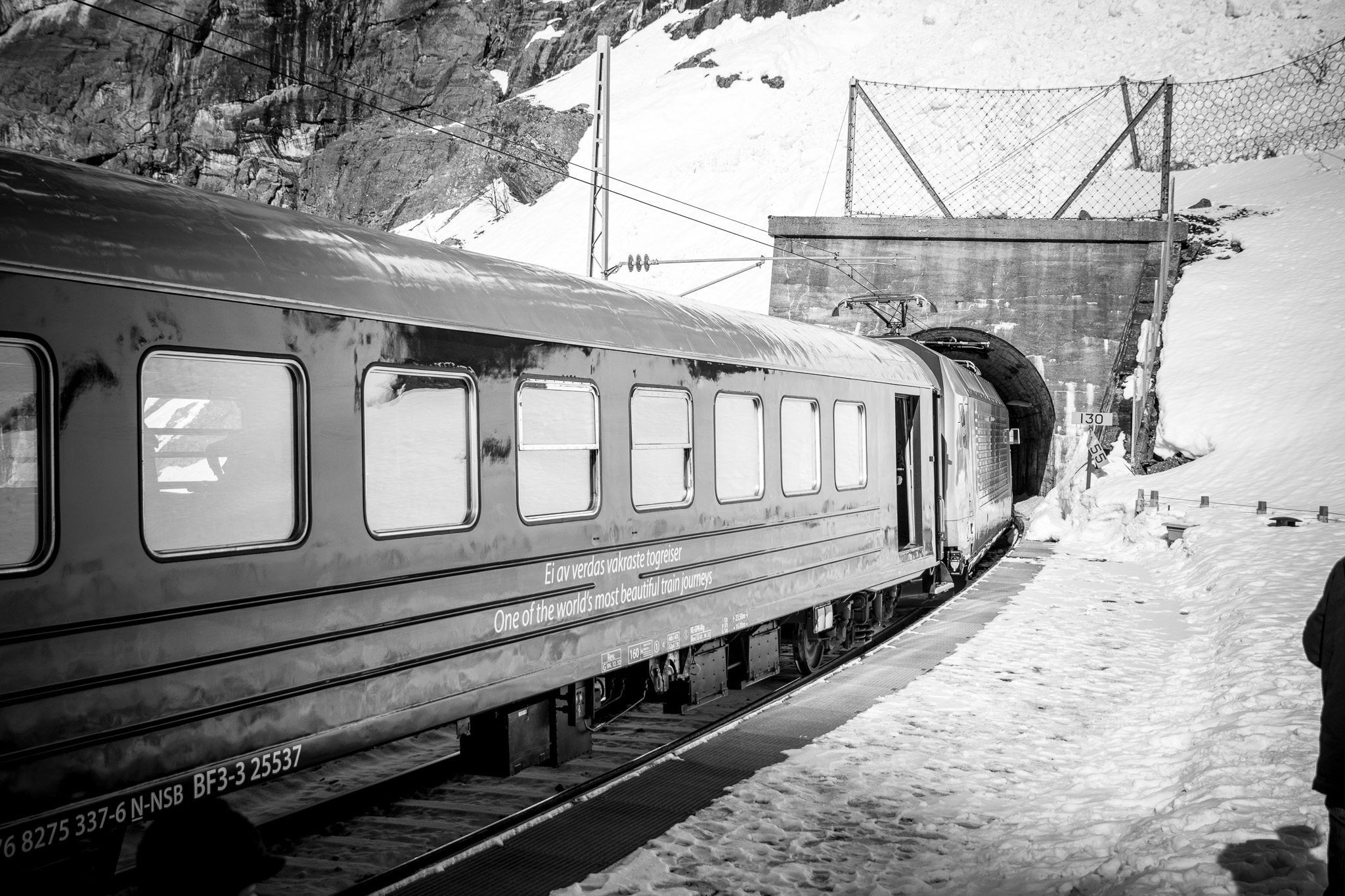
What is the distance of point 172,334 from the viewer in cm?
408

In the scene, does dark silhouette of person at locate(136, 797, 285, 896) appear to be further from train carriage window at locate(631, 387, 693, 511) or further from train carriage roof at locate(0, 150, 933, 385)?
train carriage window at locate(631, 387, 693, 511)

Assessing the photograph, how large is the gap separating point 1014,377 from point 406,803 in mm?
23664

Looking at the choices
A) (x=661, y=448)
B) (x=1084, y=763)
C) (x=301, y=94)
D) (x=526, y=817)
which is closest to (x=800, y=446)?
(x=661, y=448)

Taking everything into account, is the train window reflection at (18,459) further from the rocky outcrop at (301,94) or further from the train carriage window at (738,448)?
the rocky outcrop at (301,94)

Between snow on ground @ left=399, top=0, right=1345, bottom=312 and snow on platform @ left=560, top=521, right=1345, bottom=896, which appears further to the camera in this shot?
snow on ground @ left=399, top=0, right=1345, bottom=312

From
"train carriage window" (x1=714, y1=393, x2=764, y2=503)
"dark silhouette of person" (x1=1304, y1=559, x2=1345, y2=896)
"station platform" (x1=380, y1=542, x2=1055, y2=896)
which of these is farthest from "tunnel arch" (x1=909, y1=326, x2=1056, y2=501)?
"dark silhouette of person" (x1=1304, y1=559, x2=1345, y2=896)

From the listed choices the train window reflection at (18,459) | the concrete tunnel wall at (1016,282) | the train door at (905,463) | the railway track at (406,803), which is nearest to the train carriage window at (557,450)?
the railway track at (406,803)

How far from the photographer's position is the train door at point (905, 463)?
1248 cm

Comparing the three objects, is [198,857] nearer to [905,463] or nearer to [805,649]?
A: [805,649]

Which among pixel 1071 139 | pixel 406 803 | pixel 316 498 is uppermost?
pixel 1071 139

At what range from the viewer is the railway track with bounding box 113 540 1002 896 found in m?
5.30

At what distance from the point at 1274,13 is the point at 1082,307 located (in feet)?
151

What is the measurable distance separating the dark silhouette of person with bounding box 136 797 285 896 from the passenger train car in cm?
162

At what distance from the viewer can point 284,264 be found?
4.65 m
